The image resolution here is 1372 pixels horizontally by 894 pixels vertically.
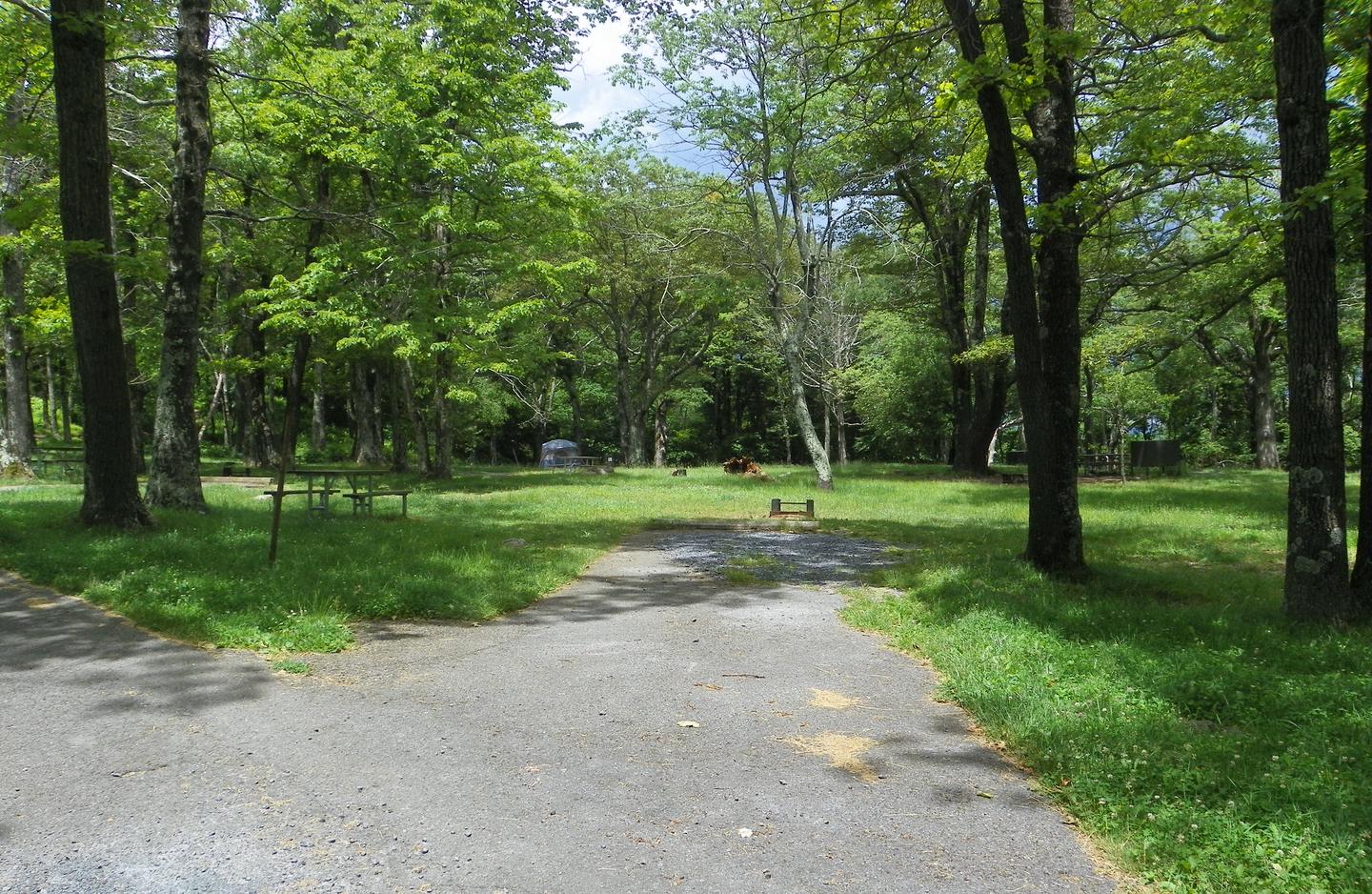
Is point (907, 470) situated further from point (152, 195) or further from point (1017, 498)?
point (152, 195)

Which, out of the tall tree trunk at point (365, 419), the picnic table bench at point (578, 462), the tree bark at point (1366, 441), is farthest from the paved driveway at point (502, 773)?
the tall tree trunk at point (365, 419)

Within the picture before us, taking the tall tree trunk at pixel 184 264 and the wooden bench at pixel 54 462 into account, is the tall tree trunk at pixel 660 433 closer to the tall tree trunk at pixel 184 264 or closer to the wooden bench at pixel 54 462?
the wooden bench at pixel 54 462

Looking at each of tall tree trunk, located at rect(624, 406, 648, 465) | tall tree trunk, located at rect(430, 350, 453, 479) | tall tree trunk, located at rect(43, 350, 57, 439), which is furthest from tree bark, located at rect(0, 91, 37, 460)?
tall tree trunk, located at rect(624, 406, 648, 465)

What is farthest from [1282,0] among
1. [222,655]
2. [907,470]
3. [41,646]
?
[907,470]

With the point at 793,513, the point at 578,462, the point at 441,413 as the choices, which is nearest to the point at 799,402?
the point at 793,513

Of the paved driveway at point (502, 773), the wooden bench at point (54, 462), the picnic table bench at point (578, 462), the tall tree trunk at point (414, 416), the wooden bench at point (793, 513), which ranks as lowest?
the paved driveway at point (502, 773)

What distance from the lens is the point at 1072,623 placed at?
638 centimetres

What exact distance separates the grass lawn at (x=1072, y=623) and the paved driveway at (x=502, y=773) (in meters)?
0.33

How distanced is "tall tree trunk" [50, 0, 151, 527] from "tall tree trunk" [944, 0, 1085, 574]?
914cm

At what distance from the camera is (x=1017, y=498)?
19.0 meters

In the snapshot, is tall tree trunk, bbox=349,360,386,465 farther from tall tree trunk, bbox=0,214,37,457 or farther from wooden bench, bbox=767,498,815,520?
wooden bench, bbox=767,498,815,520

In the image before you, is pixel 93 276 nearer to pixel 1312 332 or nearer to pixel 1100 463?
pixel 1312 332

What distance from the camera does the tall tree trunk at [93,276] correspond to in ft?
30.8

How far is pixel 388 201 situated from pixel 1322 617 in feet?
68.1
